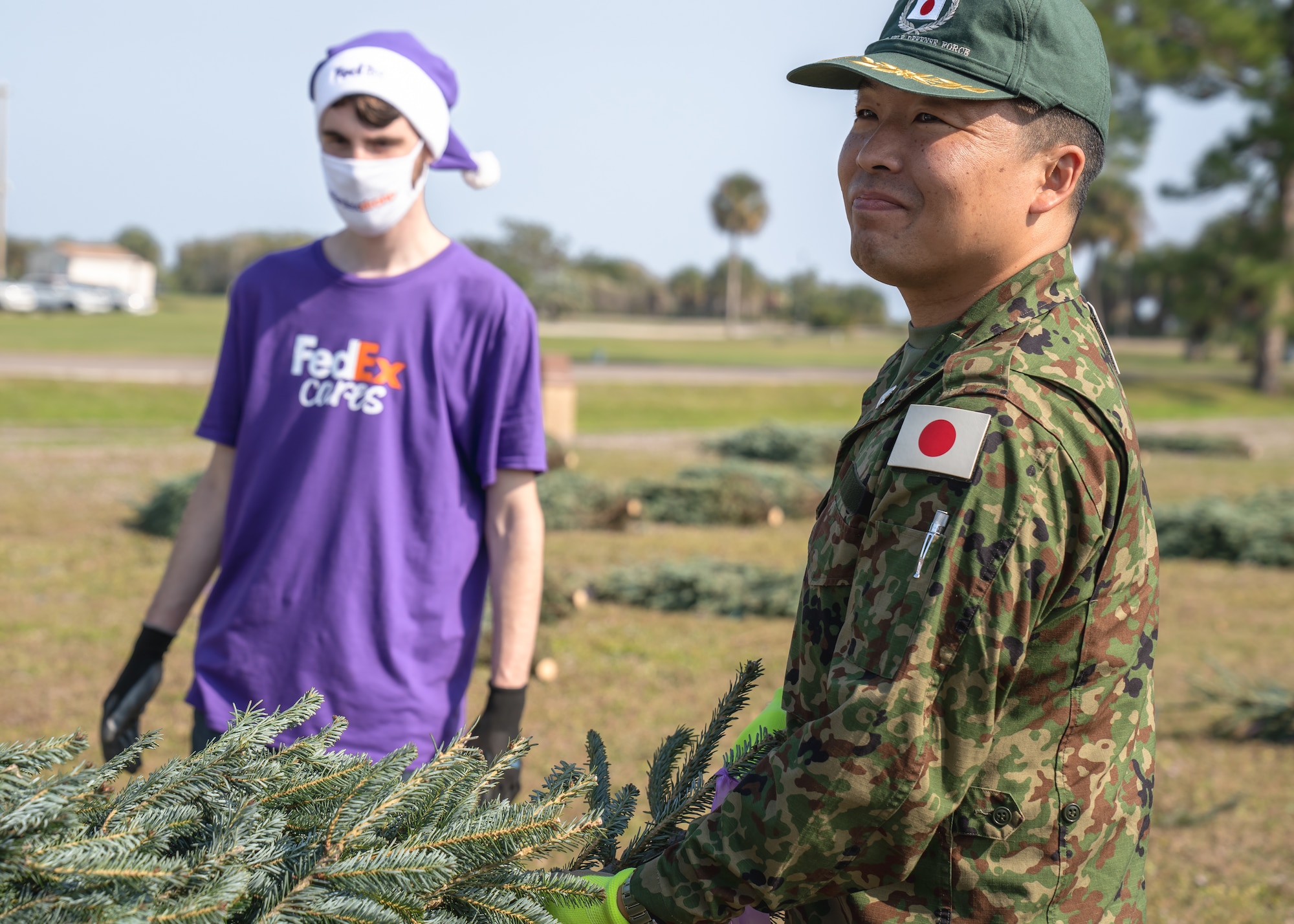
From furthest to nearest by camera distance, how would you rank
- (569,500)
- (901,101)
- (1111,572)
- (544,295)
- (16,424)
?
(544,295) < (16,424) < (569,500) < (901,101) < (1111,572)

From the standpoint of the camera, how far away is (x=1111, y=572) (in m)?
1.28

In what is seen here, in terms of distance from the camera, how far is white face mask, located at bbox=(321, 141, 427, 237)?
8.55 feet

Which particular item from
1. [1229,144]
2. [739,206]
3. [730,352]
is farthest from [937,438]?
[739,206]

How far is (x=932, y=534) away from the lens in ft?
3.89

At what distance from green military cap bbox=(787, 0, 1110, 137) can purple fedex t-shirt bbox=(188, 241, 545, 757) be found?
1.32 meters

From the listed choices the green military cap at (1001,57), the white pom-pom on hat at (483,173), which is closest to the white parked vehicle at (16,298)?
the white pom-pom on hat at (483,173)

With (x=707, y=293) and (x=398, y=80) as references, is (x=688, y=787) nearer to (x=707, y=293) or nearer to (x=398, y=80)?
(x=398, y=80)

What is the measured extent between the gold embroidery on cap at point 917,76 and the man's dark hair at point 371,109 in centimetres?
150

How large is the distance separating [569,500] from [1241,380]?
3224cm

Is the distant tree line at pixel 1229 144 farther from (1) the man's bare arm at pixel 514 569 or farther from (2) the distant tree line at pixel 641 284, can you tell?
(2) the distant tree line at pixel 641 284

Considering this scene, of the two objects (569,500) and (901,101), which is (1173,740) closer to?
(901,101)

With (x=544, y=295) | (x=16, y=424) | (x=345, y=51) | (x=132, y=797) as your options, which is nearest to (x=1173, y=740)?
(x=345, y=51)

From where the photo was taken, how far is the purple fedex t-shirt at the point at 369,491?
247 centimetres

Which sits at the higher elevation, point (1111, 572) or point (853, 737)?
point (1111, 572)
